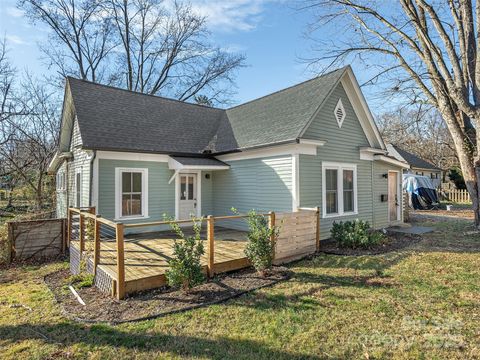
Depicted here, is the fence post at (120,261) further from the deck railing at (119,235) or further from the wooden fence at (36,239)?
the wooden fence at (36,239)

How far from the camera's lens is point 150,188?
32.7 ft

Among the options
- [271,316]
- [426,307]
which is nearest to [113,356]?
[271,316]

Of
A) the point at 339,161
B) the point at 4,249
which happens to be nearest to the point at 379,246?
the point at 339,161

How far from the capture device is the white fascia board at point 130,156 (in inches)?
353

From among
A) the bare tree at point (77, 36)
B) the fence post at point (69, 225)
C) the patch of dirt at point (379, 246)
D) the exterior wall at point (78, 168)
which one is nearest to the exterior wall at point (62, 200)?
the exterior wall at point (78, 168)

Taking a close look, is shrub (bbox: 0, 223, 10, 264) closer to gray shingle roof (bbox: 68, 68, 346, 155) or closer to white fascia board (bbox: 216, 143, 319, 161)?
gray shingle roof (bbox: 68, 68, 346, 155)

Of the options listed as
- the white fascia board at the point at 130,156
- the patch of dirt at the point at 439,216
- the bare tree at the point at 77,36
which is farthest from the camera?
the bare tree at the point at 77,36

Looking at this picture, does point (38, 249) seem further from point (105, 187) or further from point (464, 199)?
point (464, 199)

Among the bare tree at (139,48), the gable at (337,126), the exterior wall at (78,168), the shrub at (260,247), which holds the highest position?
the bare tree at (139,48)

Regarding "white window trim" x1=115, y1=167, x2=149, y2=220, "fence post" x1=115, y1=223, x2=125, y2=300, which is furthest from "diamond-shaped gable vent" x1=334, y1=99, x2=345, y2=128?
"fence post" x1=115, y1=223, x2=125, y2=300

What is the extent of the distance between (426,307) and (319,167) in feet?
18.3

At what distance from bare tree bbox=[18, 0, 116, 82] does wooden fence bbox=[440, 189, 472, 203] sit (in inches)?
1271

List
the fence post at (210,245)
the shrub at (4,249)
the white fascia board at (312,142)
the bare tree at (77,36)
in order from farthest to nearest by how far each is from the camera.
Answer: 1. the bare tree at (77,36)
2. the white fascia board at (312,142)
3. the shrub at (4,249)
4. the fence post at (210,245)

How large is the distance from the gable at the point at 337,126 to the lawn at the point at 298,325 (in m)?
5.01
